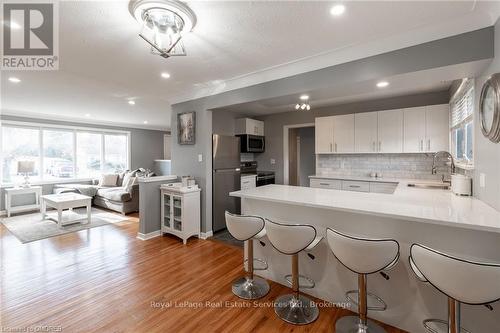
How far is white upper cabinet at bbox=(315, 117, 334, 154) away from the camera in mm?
4504

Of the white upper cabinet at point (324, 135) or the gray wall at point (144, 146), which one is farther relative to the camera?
the gray wall at point (144, 146)

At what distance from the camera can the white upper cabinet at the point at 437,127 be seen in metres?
3.46

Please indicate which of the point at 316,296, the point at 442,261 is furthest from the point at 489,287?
the point at 316,296

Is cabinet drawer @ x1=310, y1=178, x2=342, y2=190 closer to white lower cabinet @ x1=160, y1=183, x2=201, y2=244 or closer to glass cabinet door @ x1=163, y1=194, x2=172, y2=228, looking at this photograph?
white lower cabinet @ x1=160, y1=183, x2=201, y2=244

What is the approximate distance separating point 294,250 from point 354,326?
0.75 m

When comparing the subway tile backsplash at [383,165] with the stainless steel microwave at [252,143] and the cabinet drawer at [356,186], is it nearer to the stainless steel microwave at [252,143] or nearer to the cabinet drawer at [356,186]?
the cabinet drawer at [356,186]

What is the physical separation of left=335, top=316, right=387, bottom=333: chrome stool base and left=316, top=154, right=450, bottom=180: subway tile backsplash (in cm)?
299

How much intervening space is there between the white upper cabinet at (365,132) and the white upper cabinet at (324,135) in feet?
1.49

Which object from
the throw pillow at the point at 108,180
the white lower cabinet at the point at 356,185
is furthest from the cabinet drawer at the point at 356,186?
the throw pillow at the point at 108,180

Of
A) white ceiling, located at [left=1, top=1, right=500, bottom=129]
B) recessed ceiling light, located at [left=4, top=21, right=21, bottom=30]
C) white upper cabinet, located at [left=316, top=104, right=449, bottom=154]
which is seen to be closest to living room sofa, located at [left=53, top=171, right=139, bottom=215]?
white ceiling, located at [left=1, top=1, right=500, bottom=129]

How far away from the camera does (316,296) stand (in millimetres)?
2234

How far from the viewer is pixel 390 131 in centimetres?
391

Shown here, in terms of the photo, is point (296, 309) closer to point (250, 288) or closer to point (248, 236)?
A: point (250, 288)

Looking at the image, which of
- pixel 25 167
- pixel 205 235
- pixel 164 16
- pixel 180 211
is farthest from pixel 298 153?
pixel 25 167
